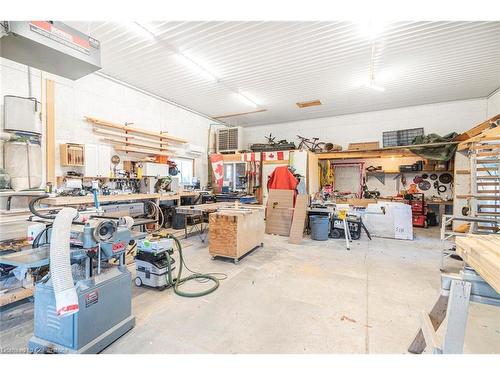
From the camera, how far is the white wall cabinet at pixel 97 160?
4750mm

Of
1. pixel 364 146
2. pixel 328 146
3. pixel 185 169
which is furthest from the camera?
pixel 328 146

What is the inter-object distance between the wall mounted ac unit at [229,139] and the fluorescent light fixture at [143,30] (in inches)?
182

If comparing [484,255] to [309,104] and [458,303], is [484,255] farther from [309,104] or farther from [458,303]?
[309,104]

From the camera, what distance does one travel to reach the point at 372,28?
11.5 feet

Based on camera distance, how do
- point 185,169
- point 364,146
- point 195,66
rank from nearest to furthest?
point 195,66, point 364,146, point 185,169

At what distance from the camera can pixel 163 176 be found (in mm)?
5906

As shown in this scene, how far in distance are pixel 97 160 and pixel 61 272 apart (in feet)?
13.3

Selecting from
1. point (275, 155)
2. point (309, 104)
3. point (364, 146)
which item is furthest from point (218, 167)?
point (364, 146)

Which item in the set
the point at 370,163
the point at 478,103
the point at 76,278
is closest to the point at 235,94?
the point at 370,163

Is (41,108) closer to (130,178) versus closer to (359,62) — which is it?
(130,178)

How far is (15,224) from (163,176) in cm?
302

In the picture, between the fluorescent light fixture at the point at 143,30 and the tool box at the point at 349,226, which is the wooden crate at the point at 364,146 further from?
the fluorescent light fixture at the point at 143,30

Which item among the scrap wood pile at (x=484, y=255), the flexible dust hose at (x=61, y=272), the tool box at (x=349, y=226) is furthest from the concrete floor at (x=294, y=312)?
the tool box at (x=349, y=226)

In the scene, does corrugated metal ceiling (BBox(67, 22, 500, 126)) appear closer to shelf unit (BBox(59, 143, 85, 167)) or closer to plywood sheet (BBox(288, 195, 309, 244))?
shelf unit (BBox(59, 143, 85, 167))
